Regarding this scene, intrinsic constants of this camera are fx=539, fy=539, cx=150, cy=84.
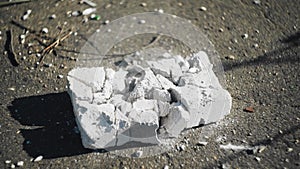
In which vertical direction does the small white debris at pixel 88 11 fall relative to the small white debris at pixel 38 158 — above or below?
above

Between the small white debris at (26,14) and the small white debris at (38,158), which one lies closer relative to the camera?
the small white debris at (38,158)

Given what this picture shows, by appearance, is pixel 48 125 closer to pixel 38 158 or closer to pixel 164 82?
pixel 38 158

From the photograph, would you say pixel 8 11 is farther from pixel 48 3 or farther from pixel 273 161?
pixel 273 161

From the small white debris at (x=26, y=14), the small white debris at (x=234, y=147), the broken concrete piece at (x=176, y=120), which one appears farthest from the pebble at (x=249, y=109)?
the small white debris at (x=26, y=14)

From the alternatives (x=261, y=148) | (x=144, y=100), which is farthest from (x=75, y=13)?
(x=261, y=148)

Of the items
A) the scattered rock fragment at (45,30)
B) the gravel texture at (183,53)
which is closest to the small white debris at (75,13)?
the gravel texture at (183,53)

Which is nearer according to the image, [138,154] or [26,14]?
[138,154]

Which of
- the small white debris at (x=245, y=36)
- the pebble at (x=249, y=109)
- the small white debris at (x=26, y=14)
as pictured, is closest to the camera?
the pebble at (x=249, y=109)

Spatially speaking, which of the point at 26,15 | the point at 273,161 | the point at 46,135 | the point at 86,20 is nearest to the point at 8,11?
the point at 26,15

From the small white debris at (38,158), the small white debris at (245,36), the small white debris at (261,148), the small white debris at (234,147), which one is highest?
the small white debris at (38,158)

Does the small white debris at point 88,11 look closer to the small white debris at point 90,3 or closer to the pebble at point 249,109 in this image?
the small white debris at point 90,3

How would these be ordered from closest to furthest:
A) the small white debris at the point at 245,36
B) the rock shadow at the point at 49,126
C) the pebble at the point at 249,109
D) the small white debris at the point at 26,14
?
the rock shadow at the point at 49,126
the pebble at the point at 249,109
the small white debris at the point at 245,36
the small white debris at the point at 26,14
